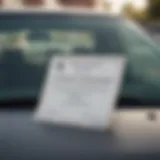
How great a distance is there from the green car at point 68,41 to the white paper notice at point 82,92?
0.51 metres

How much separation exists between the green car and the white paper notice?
0.51 meters

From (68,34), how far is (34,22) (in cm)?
20

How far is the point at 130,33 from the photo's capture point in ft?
13.7

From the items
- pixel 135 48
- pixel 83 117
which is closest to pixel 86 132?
pixel 83 117

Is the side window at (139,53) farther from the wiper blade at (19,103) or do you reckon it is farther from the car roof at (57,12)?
the wiper blade at (19,103)

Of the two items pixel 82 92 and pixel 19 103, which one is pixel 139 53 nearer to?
pixel 19 103

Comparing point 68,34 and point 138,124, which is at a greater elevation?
point 68,34

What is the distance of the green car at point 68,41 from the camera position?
3.80m

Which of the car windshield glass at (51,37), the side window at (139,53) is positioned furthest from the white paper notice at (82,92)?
the car windshield glass at (51,37)

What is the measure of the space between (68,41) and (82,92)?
1069 mm

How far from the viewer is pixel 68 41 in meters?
4.08

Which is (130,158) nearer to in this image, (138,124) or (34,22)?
(138,124)

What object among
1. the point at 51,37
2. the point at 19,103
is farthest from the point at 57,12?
the point at 19,103

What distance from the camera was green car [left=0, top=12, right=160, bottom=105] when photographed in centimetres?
380
